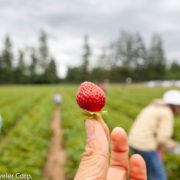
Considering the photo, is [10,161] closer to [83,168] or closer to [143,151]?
[143,151]

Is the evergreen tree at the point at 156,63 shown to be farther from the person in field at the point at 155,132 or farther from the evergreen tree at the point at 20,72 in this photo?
the person in field at the point at 155,132

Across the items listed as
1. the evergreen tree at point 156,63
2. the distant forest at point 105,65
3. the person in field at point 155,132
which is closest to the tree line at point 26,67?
the distant forest at point 105,65

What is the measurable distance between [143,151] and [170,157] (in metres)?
1.61

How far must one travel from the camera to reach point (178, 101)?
279 centimetres

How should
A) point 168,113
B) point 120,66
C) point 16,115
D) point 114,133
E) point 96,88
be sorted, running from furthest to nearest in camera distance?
point 120,66 → point 16,115 → point 168,113 → point 114,133 → point 96,88

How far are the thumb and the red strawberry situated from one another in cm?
9

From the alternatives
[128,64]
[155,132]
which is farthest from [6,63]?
[155,132]

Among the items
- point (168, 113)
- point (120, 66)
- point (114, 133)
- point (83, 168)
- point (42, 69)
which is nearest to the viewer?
point (83, 168)

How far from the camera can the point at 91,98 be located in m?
1.05

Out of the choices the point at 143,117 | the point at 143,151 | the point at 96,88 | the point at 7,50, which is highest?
the point at 7,50

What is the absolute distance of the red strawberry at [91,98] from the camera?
1058 millimetres

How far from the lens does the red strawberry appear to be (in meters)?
1.06

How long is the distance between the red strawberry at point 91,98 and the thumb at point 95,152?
0.31 feet

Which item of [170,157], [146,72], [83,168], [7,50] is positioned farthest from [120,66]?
[83,168]
